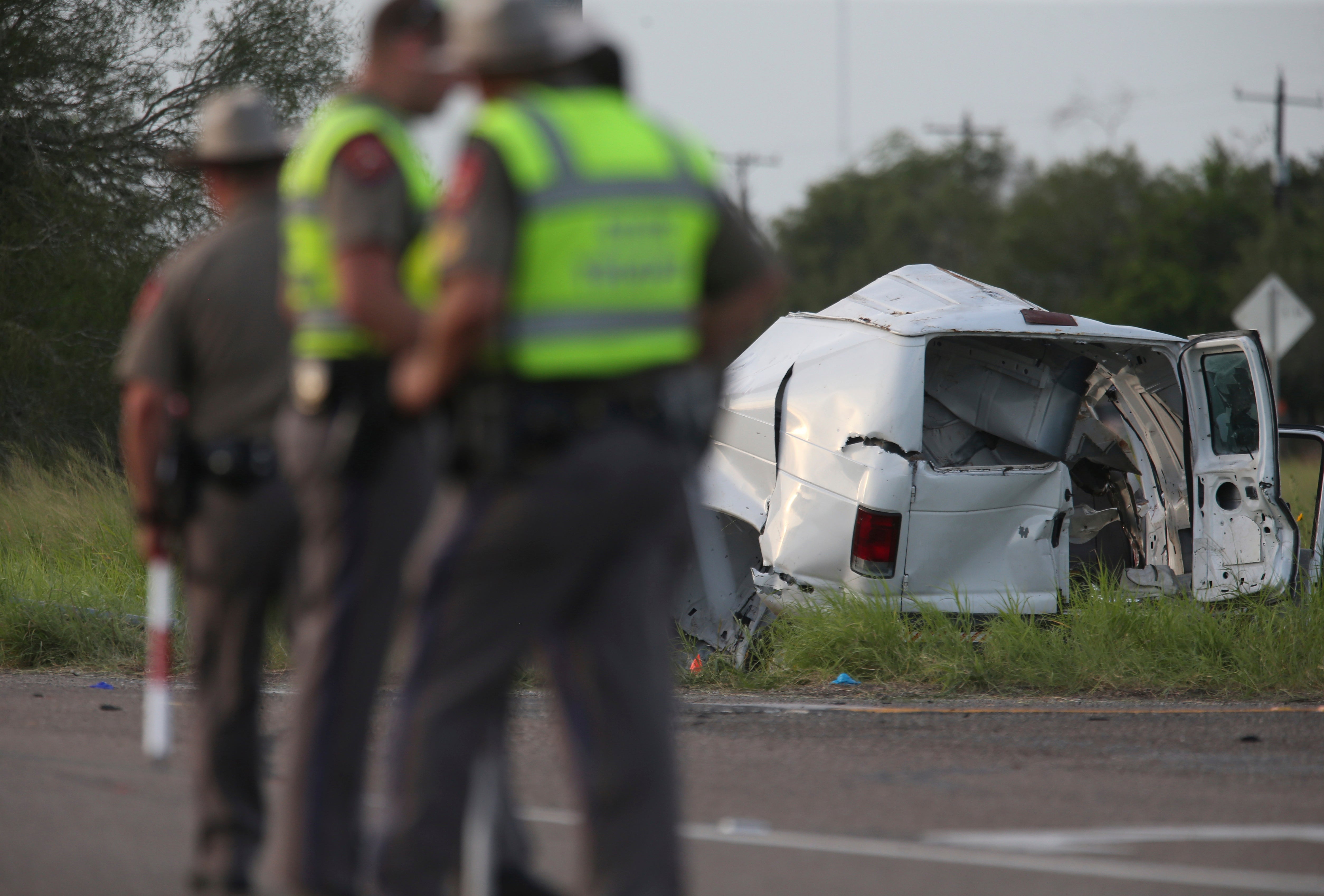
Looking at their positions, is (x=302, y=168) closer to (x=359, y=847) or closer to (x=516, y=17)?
(x=516, y=17)

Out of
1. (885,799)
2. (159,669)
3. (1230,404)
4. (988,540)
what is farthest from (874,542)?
(159,669)

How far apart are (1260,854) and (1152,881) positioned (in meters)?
0.50

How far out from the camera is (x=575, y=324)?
2658mm

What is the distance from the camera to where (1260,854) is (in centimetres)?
414

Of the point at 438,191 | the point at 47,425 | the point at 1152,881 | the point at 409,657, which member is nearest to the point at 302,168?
the point at 409,657

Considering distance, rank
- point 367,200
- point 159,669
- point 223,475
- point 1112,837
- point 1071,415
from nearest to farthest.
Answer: point 367,200, point 223,475, point 159,669, point 1112,837, point 1071,415

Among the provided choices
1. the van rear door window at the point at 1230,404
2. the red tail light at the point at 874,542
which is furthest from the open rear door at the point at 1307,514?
the red tail light at the point at 874,542

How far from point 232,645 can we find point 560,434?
1.29m

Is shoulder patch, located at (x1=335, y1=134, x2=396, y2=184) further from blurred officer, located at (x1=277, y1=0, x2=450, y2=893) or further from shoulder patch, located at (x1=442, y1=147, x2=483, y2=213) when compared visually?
shoulder patch, located at (x1=442, y1=147, x2=483, y2=213)

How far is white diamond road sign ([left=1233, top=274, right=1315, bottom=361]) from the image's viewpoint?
50.7 feet

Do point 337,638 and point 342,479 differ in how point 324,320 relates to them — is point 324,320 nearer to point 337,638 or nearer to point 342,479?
point 342,479

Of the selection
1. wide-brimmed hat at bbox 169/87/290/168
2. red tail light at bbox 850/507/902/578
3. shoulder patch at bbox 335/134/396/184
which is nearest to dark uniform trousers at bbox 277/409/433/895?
shoulder patch at bbox 335/134/396/184

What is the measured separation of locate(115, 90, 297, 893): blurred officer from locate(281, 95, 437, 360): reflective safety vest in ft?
0.78

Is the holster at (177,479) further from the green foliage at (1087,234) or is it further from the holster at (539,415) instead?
the green foliage at (1087,234)
